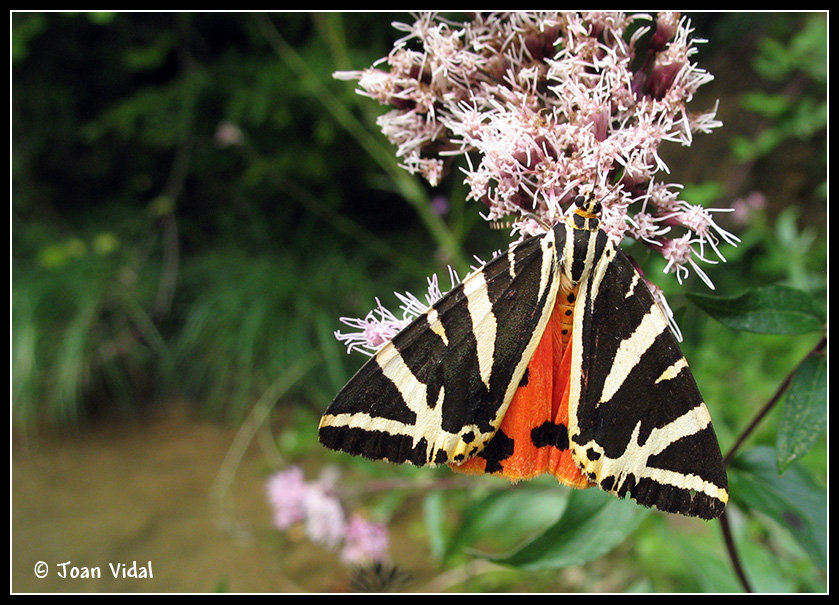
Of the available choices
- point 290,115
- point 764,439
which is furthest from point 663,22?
point 290,115

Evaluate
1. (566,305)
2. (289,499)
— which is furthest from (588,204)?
(289,499)

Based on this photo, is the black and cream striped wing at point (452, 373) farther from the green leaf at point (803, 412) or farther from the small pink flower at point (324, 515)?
the small pink flower at point (324, 515)

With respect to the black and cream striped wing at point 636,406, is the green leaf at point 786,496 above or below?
below

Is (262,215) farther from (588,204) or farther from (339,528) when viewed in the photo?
(588,204)

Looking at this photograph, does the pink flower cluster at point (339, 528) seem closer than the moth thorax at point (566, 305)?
No

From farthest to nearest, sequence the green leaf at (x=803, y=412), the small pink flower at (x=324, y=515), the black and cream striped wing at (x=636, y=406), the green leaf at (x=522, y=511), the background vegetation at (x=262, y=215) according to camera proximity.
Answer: the background vegetation at (x=262, y=215) → the small pink flower at (x=324, y=515) → the green leaf at (x=522, y=511) → the green leaf at (x=803, y=412) → the black and cream striped wing at (x=636, y=406)

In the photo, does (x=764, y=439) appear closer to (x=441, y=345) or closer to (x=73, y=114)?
(x=441, y=345)

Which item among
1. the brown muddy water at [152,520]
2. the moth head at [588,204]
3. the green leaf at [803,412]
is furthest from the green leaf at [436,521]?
the moth head at [588,204]

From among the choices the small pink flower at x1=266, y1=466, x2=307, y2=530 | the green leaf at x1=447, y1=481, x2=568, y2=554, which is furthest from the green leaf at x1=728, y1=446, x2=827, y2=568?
the small pink flower at x1=266, y1=466, x2=307, y2=530
